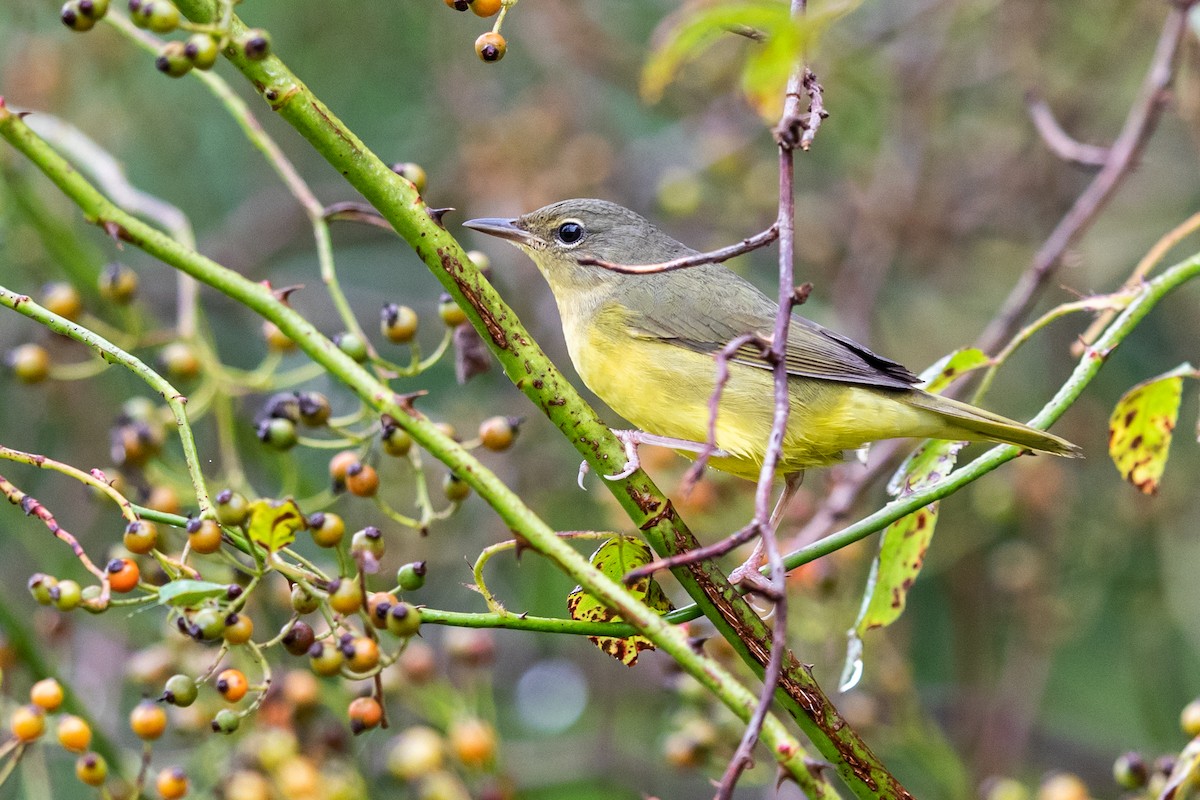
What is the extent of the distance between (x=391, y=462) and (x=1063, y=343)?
10.8 feet

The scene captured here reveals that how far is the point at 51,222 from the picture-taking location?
14.6 feet

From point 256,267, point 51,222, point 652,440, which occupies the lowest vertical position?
point 652,440

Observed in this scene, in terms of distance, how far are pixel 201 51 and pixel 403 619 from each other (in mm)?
943

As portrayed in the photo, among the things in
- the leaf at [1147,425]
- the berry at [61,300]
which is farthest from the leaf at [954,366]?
the berry at [61,300]

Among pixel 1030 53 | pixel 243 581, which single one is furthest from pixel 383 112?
pixel 243 581

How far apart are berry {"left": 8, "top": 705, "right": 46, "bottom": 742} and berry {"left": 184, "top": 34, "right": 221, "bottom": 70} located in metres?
1.37

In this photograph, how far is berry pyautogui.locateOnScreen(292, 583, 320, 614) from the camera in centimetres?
204

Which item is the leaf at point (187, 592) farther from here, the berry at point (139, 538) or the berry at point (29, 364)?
the berry at point (29, 364)

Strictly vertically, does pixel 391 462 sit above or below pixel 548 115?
below

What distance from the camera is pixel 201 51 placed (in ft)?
6.42

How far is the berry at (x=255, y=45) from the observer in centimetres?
197

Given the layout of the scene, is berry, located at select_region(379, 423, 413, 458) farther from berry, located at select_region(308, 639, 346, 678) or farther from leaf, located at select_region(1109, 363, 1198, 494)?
leaf, located at select_region(1109, 363, 1198, 494)

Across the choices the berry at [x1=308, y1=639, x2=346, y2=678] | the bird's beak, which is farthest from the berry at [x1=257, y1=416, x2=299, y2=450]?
the bird's beak

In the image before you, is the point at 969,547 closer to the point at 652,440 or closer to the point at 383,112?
the point at 652,440
